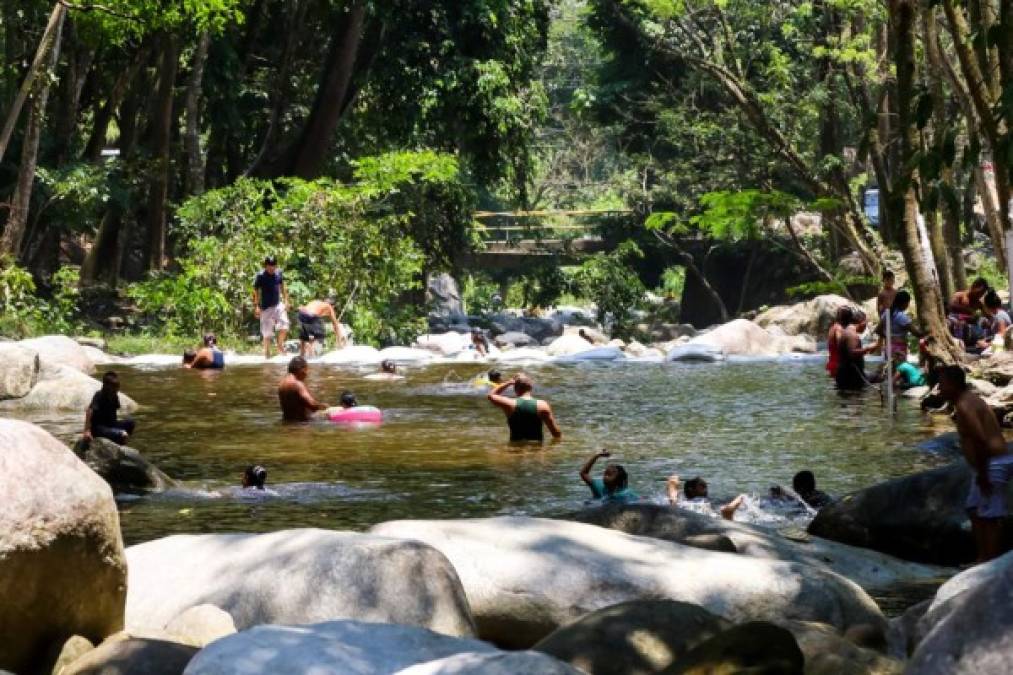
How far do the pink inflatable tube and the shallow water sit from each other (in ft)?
0.99

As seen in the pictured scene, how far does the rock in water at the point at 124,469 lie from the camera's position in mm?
12945

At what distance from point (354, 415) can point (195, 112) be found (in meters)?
17.1

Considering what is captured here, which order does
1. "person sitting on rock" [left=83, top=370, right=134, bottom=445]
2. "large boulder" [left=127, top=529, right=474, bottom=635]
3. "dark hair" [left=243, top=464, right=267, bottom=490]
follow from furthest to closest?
"person sitting on rock" [left=83, top=370, right=134, bottom=445]
"dark hair" [left=243, top=464, right=267, bottom=490]
"large boulder" [left=127, top=529, right=474, bottom=635]

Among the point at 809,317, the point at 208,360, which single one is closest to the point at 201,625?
the point at 208,360

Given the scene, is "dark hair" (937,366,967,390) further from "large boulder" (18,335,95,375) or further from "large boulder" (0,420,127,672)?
"large boulder" (18,335,95,375)

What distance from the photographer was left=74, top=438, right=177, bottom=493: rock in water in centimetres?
1295

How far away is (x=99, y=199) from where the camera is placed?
32062 mm

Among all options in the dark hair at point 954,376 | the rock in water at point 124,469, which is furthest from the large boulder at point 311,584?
the rock in water at point 124,469

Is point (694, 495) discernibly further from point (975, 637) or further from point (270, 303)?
point (270, 303)

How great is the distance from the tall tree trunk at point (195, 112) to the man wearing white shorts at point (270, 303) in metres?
7.73

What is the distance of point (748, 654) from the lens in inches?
225

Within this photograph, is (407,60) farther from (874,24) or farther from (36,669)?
(36,669)

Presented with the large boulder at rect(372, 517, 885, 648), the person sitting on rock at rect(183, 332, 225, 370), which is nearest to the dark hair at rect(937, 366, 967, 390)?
the large boulder at rect(372, 517, 885, 648)

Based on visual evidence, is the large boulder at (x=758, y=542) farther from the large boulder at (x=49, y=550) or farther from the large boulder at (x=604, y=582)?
the large boulder at (x=49, y=550)
